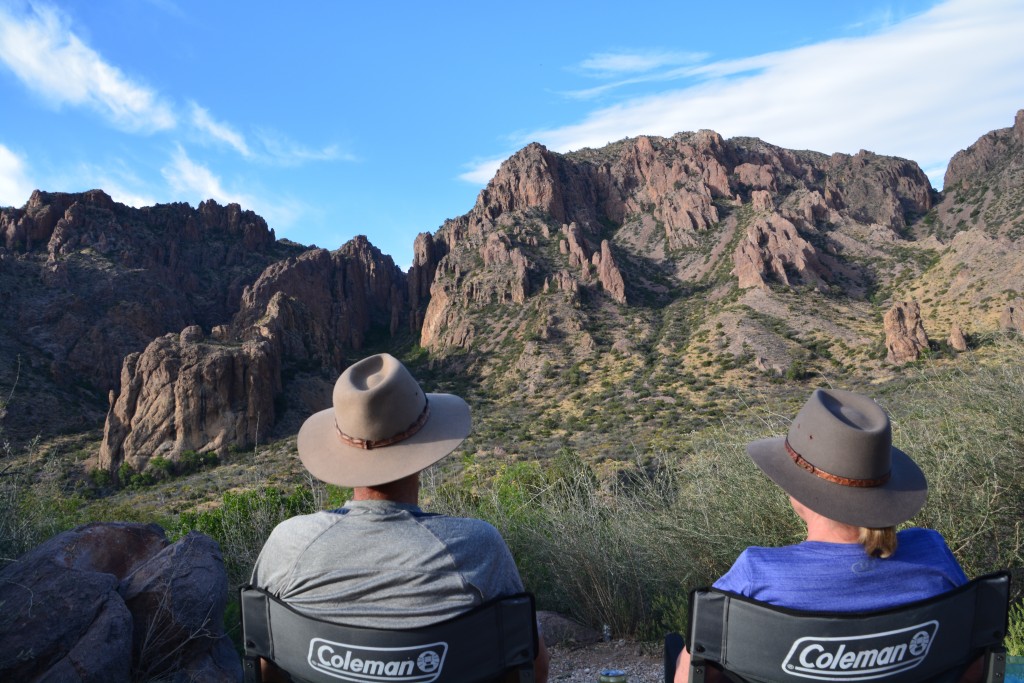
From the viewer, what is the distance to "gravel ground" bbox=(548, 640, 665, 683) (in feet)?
14.5

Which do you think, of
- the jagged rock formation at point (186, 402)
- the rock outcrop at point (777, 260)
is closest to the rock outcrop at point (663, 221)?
the rock outcrop at point (777, 260)

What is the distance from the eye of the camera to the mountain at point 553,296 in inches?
1566

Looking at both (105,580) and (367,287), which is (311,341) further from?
(105,580)

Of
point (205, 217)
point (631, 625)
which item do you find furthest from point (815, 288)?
point (205, 217)

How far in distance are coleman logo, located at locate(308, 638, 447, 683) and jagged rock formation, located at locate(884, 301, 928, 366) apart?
37.3 m

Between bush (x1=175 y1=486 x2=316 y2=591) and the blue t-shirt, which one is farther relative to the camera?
bush (x1=175 y1=486 x2=316 y2=591)

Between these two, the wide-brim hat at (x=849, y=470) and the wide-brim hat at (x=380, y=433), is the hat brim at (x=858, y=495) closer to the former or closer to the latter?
the wide-brim hat at (x=849, y=470)

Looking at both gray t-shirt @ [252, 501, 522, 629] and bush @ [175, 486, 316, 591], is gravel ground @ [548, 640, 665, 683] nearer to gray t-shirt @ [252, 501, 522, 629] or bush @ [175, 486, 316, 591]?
bush @ [175, 486, 316, 591]

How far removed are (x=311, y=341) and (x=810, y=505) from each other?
6020cm

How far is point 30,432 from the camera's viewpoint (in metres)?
39.1

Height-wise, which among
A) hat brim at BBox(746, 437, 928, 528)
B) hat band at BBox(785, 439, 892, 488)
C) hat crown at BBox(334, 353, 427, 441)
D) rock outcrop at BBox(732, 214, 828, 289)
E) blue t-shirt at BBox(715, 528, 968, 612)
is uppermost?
rock outcrop at BBox(732, 214, 828, 289)

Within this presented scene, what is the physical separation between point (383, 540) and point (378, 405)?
1.41 feet

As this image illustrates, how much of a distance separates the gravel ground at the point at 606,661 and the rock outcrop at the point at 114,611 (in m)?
2.12

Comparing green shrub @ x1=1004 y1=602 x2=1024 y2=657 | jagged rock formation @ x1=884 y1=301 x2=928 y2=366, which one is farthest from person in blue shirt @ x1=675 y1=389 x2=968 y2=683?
jagged rock formation @ x1=884 y1=301 x2=928 y2=366
